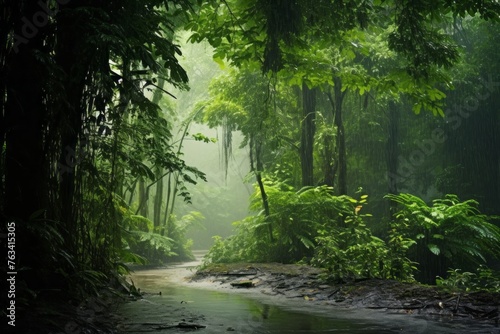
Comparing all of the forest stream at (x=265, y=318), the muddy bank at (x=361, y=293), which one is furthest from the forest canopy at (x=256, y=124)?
the forest stream at (x=265, y=318)

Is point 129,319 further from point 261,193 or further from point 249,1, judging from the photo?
point 261,193

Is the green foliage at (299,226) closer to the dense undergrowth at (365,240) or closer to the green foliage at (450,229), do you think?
the dense undergrowth at (365,240)

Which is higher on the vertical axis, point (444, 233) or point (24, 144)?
point (24, 144)

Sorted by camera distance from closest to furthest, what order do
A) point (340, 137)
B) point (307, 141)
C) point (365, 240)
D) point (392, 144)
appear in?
1. point (365, 240)
2. point (307, 141)
3. point (340, 137)
4. point (392, 144)

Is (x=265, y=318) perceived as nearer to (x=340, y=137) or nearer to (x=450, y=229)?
(x=450, y=229)

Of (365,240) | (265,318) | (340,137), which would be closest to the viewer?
(265,318)

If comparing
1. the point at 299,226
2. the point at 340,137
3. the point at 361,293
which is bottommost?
the point at 361,293

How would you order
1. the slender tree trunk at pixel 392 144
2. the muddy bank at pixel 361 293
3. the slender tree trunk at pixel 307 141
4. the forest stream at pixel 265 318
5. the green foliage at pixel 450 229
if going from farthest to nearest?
the slender tree trunk at pixel 392 144
the slender tree trunk at pixel 307 141
the green foliage at pixel 450 229
the muddy bank at pixel 361 293
the forest stream at pixel 265 318

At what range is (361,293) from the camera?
297 inches

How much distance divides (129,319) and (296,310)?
238cm

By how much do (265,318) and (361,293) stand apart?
7.10 feet

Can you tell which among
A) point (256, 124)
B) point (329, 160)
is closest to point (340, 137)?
point (329, 160)

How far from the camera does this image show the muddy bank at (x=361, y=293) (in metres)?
5.93

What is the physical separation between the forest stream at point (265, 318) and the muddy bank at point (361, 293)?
25 cm
